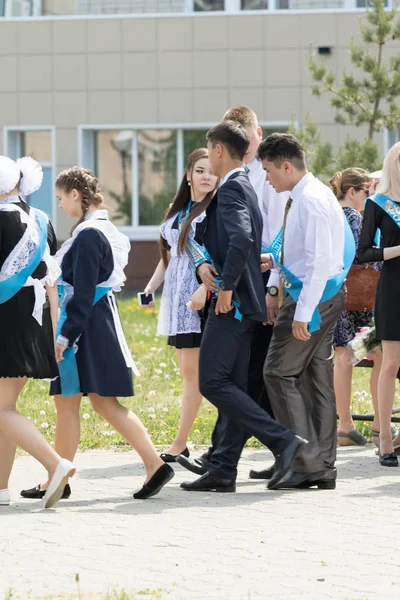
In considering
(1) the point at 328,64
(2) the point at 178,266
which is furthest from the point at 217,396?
(1) the point at 328,64

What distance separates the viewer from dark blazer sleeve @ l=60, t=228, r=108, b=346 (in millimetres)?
6988

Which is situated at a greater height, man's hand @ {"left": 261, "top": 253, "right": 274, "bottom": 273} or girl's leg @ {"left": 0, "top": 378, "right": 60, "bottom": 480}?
man's hand @ {"left": 261, "top": 253, "right": 274, "bottom": 273}

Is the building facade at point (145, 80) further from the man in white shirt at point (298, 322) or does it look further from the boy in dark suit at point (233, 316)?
the boy in dark suit at point (233, 316)

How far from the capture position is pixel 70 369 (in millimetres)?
7137

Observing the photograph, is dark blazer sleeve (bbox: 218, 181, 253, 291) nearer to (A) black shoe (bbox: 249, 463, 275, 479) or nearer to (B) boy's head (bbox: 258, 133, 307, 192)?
(B) boy's head (bbox: 258, 133, 307, 192)

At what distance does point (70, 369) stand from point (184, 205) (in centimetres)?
175

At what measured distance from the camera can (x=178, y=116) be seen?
2727 centimetres

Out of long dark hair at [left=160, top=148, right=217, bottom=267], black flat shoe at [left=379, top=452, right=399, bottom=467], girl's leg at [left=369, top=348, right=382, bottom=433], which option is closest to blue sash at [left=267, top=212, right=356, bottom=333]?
long dark hair at [left=160, top=148, right=217, bottom=267]

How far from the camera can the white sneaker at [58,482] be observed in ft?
22.2

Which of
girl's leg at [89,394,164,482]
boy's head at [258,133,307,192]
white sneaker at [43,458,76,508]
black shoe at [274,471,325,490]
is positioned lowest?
black shoe at [274,471,325,490]

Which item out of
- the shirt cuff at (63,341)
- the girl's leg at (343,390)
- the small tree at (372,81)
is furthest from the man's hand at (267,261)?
the small tree at (372,81)

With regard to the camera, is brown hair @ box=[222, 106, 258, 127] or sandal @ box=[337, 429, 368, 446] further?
sandal @ box=[337, 429, 368, 446]

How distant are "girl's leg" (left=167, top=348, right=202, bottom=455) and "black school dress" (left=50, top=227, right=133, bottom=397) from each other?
1349 millimetres

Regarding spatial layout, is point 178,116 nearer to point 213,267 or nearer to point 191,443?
point 191,443
